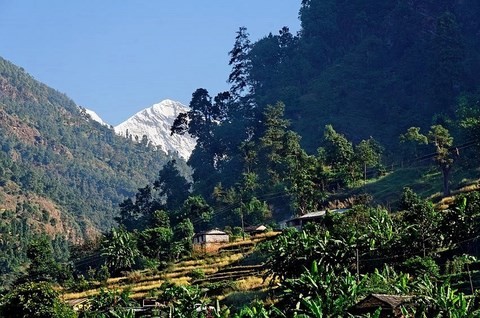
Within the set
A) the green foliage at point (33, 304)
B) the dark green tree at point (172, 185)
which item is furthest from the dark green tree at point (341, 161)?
the dark green tree at point (172, 185)

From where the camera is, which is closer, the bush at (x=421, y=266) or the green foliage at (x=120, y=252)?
the bush at (x=421, y=266)

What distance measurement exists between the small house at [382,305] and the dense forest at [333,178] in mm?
670

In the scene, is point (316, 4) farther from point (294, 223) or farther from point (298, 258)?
point (298, 258)

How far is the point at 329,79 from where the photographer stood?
6220 inches

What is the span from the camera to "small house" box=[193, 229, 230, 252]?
3767 inches

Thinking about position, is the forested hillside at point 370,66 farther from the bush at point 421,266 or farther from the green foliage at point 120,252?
the bush at point 421,266

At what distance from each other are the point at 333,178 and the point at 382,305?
57.9 m

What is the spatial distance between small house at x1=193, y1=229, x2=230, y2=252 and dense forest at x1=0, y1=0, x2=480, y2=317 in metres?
1.37

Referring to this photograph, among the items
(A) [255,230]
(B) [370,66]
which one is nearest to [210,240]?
(A) [255,230]

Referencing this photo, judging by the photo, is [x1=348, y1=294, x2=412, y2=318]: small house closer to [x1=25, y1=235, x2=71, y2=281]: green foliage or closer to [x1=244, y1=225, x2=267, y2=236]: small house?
[x1=244, y1=225, x2=267, y2=236]: small house

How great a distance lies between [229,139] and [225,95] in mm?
13981

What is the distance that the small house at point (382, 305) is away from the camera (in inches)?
1762

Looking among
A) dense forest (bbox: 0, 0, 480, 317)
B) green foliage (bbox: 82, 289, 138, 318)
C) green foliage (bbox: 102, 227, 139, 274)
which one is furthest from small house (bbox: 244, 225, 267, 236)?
green foliage (bbox: 82, 289, 138, 318)

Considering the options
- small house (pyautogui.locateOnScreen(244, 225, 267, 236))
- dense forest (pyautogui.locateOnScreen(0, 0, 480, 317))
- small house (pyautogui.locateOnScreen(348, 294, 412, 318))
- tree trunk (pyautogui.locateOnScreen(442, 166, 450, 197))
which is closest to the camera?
small house (pyautogui.locateOnScreen(348, 294, 412, 318))
